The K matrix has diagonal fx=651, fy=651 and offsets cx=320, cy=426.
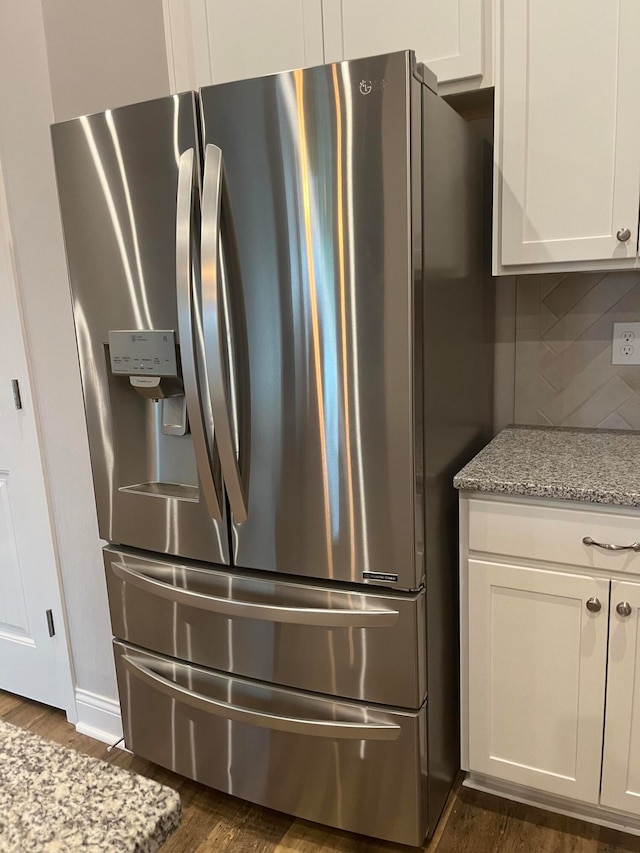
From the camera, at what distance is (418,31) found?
1584 millimetres

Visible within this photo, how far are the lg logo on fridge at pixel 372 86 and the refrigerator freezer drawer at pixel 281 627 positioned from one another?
3.38ft

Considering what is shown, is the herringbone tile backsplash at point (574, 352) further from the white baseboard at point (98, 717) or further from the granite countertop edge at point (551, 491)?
the white baseboard at point (98, 717)

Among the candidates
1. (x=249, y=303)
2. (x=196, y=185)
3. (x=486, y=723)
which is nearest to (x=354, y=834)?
(x=486, y=723)

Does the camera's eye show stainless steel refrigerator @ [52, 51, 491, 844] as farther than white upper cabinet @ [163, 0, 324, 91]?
No

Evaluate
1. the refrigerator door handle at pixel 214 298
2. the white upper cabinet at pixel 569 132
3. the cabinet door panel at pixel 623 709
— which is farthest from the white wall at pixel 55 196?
the cabinet door panel at pixel 623 709

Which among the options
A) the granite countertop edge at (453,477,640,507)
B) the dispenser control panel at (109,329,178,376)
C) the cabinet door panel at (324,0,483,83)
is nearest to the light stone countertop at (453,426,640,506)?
the granite countertop edge at (453,477,640,507)

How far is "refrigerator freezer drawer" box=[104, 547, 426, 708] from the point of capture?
57.2 inches

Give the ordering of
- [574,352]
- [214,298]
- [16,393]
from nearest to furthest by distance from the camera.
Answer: [214,298] → [574,352] → [16,393]

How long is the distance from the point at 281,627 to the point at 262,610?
0.06 meters

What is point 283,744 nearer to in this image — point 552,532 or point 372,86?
point 552,532

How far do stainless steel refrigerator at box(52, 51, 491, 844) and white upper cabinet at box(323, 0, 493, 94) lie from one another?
0.50 ft

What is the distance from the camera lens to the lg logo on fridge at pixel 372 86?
1.22m

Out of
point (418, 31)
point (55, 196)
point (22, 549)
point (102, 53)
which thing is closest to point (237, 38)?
point (102, 53)

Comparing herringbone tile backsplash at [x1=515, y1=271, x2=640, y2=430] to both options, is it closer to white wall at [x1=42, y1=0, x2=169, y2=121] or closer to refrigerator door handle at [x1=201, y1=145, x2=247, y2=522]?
refrigerator door handle at [x1=201, y1=145, x2=247, y2=522]
